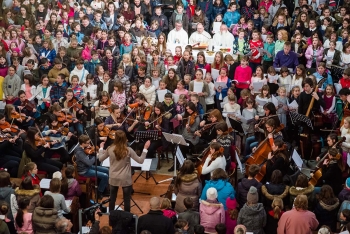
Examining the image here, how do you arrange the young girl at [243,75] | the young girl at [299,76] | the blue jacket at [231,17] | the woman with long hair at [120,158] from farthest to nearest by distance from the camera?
the blue jacket at [231,17]
the young girl at [243,75]
the young girl at [299,76]
the woman with long hair at [120,158]

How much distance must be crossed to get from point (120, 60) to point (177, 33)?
6.30ft

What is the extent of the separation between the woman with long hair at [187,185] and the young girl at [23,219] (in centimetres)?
202

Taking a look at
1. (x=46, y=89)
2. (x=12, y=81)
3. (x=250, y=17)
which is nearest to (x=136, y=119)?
(x=46, y=89)

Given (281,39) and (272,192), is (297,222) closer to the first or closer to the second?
(272,192)

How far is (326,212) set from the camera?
29.1ft

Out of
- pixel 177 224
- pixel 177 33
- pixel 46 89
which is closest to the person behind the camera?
pixel 177 224

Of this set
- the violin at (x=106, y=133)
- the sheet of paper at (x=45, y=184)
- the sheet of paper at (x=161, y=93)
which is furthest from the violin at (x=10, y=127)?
the sheet of paper at (x=161, y=93)

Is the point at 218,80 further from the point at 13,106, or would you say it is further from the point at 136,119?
the point at 13,106

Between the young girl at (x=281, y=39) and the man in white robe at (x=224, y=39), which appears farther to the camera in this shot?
the man in white robe at (x=224, y=39)

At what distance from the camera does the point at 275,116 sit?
11281mm

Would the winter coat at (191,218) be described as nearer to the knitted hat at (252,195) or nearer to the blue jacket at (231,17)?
the knitted hat at (252,195)

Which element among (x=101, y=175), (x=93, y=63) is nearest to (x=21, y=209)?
(x=101, y=175)

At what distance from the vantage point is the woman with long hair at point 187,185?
9.34 meters

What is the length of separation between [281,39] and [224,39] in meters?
1.40
